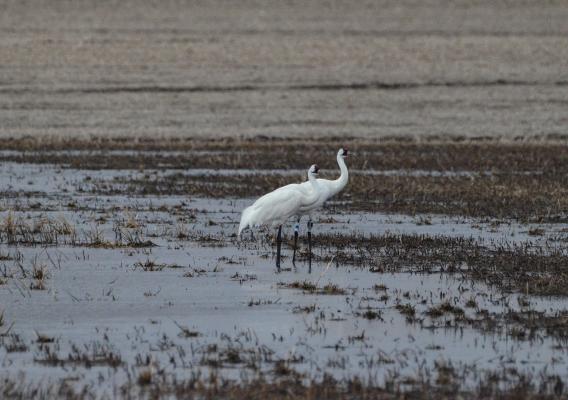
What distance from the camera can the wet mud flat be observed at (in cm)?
1049

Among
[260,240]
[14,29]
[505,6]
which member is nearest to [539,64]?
[505,6]

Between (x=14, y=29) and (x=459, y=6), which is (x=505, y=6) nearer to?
(x=459, y=6)

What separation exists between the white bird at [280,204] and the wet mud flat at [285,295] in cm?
53

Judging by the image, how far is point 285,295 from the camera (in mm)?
14727

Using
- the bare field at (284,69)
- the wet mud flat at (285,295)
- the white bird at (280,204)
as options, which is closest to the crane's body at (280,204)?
the white bird at (280,204)

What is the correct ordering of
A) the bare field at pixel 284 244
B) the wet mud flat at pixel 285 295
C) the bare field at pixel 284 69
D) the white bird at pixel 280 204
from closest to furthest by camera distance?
the wet mud flat at pixel 285 295 < the bare field at pixel 284 244 < the white bird at pixel 280 204 < the bare field at pixel 284 69

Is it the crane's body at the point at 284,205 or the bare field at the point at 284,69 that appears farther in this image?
the bare field at the point at 284,69

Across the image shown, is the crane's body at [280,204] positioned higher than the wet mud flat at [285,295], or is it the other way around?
the crane's body at [280,204]

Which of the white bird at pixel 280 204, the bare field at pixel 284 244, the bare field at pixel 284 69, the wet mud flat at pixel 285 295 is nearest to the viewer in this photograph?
the wet mud flat at pixel 285 295

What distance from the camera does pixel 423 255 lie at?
17781mm

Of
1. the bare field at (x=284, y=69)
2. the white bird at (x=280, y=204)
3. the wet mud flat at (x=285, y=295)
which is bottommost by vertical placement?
the wet mud flat at (x=285, y=295)

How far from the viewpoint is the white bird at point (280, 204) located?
56.5ft

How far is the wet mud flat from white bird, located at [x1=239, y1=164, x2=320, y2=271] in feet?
1.73

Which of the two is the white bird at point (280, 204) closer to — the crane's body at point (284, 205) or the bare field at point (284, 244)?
the crane's body at point (284, 205)
